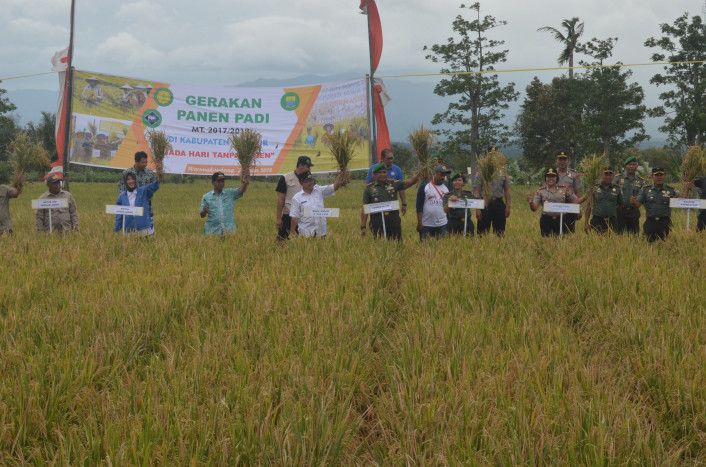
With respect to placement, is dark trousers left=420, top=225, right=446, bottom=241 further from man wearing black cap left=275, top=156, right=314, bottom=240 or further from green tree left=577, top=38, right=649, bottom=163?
green tree left=577, top=38, right=649, bottom=163

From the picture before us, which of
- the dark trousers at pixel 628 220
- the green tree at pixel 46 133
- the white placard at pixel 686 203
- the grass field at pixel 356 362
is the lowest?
the grass field at pixel 356 362

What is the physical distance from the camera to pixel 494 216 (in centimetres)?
797

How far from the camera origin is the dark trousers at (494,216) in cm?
792

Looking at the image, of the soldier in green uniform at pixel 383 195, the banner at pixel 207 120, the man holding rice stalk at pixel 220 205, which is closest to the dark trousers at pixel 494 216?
the soldier in green uniform at pixel 383 195

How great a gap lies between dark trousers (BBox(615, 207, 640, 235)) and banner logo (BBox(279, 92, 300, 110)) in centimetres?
810

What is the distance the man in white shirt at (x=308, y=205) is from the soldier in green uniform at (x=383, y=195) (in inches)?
18.7

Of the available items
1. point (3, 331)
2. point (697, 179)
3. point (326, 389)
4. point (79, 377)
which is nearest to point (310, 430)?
point (326, 389)

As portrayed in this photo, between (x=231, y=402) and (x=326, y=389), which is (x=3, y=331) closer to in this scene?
(x=231, y=402)

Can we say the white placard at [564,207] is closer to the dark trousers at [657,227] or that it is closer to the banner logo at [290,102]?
the dark trousers at [657,227]

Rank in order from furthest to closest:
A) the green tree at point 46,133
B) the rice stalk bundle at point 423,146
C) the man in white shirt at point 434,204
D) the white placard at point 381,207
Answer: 1. the green tree at point 46,133
2. the man in white shirt at point 434,204
3. the rice stalk bundle at point 423,146
4. the white placard at point 381,207

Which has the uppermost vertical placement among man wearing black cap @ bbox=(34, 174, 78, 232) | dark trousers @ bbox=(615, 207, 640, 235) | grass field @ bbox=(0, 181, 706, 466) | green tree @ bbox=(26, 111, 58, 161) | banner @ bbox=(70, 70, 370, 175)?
green tree @ bbox=(26, 111, 58, 161)

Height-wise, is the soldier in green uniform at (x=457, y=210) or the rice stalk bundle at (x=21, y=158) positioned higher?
the rice stalk bundle at (x=21, y=158)

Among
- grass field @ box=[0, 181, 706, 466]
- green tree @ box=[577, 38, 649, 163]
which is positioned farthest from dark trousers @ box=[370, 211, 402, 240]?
green tree @ box=[577, 38, 649, 163]

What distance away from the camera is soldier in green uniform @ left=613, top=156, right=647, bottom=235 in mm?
7609
